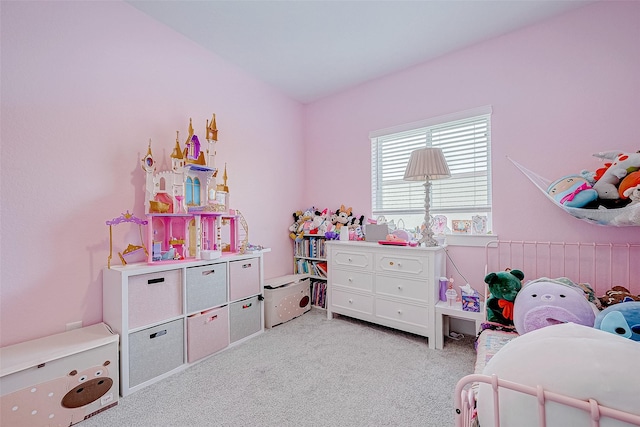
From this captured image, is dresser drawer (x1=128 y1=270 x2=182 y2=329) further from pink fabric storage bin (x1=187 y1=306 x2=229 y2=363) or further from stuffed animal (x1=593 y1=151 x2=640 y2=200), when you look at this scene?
stuffed animal (x1=593 y1=151 x2=640 y2=200)

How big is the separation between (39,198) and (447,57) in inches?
135

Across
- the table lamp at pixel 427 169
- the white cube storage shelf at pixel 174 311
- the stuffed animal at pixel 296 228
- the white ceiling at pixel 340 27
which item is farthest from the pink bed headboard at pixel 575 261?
the white cube storage shelf at pixel 174 311

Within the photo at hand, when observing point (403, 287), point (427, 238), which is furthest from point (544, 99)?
point (403, 287)

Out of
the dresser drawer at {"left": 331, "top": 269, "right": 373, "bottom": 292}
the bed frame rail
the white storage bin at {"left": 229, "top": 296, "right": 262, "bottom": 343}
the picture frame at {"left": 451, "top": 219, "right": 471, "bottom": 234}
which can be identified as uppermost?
the picture frame at {"left": 451, "top": 219, "right": 471, "bottom": 234}

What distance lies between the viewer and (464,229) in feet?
8.32

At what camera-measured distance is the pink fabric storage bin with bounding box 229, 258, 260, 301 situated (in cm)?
236

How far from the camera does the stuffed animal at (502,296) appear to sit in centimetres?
181

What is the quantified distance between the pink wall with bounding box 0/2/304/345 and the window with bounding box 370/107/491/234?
1.97 metres

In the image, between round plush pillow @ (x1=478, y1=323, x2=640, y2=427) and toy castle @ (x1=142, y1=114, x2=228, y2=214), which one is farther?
toy castle @ (x1=142, y1=114, x2=228, y2=214)

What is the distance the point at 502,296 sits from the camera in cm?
183

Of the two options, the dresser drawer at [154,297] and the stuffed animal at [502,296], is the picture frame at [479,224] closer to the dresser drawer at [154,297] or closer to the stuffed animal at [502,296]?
the stuffed animal at [502,296]

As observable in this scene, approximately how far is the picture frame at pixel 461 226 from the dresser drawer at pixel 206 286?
2158 millimetres

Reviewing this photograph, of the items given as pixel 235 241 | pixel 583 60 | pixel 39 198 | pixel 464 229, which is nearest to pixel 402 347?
pixel 464 229

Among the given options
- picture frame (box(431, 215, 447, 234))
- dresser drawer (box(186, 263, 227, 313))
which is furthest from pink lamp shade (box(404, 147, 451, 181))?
dresser drawer (box(186, 263, 227, 313))
